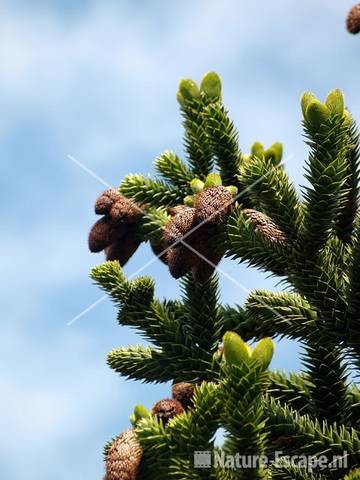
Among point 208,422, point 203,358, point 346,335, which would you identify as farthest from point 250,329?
point 208,422

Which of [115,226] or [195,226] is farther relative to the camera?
[115,226]

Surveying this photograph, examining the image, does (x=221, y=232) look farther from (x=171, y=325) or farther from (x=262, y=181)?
(x=171, y=325)

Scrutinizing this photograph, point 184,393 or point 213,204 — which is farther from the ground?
point 213,204

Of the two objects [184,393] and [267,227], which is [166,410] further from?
[267,227]

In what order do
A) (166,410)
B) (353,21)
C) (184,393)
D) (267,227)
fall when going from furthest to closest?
(353,21) < (184,393) < (166,410) < (267,227)

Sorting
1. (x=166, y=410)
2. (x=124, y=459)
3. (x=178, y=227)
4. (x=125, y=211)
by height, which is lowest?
(x=124, y=459)

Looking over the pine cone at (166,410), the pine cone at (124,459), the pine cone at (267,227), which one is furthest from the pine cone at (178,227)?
the pine cone at (124,459)

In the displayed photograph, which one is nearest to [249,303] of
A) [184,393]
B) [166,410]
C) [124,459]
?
[184,393]
